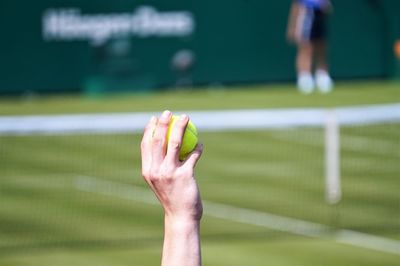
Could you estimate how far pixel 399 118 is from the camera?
1171cm

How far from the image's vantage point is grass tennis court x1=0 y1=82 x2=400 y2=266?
9234 millimetres

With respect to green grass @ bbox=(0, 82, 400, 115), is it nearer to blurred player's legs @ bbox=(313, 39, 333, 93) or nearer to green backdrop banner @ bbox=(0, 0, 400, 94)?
blurred player's legs @ bbox=(313, 39, 333, 93)

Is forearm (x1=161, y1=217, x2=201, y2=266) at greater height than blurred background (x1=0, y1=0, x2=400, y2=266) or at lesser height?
lesser

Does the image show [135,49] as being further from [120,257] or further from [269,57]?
[120,257]

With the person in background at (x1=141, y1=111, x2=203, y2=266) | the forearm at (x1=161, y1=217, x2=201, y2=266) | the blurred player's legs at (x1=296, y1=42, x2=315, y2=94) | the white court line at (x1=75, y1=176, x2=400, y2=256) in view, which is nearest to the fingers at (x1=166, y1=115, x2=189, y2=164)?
the person in background at (x1=141, y1=111, x2=203, y2=266)

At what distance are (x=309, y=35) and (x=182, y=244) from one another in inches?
855

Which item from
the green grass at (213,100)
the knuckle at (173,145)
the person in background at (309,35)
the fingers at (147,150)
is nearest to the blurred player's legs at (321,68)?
the person in background at (309,35)

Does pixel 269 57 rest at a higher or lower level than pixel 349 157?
higher

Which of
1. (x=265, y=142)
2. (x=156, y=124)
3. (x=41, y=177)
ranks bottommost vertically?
(x=156, y=124)

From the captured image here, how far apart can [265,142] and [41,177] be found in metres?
4.00

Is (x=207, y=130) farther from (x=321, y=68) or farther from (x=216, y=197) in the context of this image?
(x=321, y=68)

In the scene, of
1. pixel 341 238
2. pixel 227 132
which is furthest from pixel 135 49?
pixel 341 238

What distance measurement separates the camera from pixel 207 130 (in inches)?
665

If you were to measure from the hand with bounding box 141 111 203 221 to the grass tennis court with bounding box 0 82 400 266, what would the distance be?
5894mm
